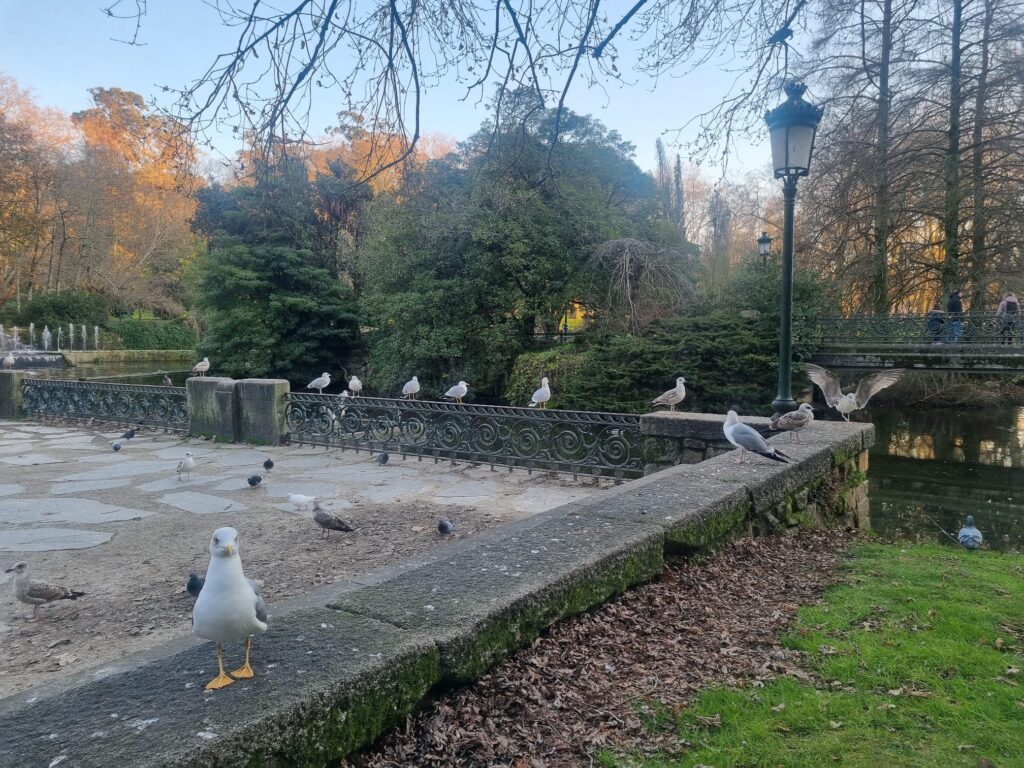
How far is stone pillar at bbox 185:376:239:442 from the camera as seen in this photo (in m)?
9.70

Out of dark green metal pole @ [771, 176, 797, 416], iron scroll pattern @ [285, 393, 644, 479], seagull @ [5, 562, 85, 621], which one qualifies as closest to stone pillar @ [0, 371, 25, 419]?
iron scroll pattern @ [285, 393, 644, 479]

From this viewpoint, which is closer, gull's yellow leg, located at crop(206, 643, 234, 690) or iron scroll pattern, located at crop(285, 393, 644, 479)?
gull's yellow leg, located at crop(206, 643, 234, 690)

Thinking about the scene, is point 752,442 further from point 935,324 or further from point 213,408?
point 935,324

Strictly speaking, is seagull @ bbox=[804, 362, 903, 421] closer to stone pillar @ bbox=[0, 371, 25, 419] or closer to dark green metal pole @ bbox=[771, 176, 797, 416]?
dark green metal pole @ bbox=[771, 176, 797, 416]

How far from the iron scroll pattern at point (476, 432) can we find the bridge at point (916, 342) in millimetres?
13307

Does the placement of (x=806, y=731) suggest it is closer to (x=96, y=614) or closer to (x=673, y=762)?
(x=673, y=762)

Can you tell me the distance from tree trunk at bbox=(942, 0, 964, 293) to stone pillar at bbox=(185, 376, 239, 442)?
18.4m

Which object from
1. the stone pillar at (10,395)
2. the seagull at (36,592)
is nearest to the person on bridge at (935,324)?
the seagull at (36,592)

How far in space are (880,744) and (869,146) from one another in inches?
774

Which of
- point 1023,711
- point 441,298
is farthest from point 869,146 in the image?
point 1023,711

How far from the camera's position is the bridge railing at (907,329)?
16594mm

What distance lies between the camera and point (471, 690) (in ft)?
7.33

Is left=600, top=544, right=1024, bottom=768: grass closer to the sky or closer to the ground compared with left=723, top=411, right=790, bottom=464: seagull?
closer to the ground

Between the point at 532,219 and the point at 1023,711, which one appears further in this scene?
the point at 532,219
